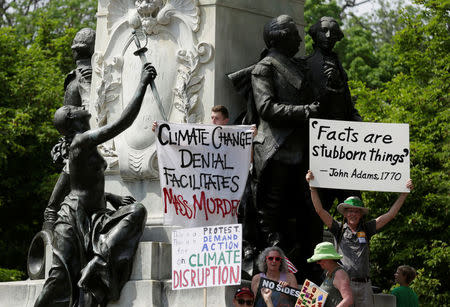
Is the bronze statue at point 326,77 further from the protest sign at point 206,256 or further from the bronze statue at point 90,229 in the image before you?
the protest sign at point 206,256

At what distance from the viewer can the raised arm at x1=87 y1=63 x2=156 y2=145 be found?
1379 cm

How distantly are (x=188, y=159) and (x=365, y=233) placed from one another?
211cm

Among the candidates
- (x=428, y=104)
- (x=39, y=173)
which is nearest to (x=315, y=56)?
(x=428, y=104)

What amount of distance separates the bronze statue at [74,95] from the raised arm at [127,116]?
2153 millimetres

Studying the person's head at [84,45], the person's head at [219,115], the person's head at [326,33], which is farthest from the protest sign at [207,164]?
the person's head at [84,45]

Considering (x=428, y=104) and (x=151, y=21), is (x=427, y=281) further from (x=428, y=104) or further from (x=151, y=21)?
(x=151, y=21)

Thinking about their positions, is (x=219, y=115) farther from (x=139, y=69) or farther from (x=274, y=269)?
(x=274, y=269)

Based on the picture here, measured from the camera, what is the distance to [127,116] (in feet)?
45.2

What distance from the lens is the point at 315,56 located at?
15508 mm

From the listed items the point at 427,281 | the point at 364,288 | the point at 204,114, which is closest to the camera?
the point at 364,288

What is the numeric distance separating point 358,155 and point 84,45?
483cm

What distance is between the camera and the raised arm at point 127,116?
45.2 feet

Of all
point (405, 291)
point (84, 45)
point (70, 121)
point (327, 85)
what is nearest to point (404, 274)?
point (405, 291)

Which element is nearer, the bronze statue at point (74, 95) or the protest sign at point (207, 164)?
the protest sign at point (207, 164)
